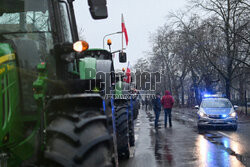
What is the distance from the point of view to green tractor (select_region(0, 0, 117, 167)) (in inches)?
106

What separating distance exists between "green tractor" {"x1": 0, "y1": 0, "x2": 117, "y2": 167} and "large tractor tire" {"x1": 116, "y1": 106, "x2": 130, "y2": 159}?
4197 mm

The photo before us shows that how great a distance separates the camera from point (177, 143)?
39.2 feet

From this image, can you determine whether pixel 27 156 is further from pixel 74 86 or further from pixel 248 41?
pixel 248 41

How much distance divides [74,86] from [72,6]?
116 cm

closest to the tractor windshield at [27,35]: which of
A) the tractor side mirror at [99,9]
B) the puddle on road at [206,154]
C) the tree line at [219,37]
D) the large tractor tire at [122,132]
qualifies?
the tractor side mirror at [99,9]

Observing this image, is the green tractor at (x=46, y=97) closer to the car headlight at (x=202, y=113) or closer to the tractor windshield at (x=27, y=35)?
the tractor windshield at (x=27, y=35)

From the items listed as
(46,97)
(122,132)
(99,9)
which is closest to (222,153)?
(122,132)

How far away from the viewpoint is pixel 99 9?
376 cm

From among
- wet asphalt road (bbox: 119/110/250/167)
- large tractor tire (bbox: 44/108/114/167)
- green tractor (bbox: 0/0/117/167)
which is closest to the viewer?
large tractor tire (bbox: 44/108/114/167)

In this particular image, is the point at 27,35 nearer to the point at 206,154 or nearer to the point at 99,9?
the point at 99,9

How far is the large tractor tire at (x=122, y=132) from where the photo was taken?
8.18m

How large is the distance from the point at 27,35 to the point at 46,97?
66cm

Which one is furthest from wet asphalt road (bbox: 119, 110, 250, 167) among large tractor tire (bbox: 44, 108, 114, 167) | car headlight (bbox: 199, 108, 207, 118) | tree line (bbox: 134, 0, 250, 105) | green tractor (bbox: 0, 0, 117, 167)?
tree line (bbox: 134, 0, 250, 105)

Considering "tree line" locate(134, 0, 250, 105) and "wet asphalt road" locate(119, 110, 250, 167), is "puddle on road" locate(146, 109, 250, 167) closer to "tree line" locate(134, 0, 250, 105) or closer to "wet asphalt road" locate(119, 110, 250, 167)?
"wet asphalt road" locate(119, 110, 250, 167)
